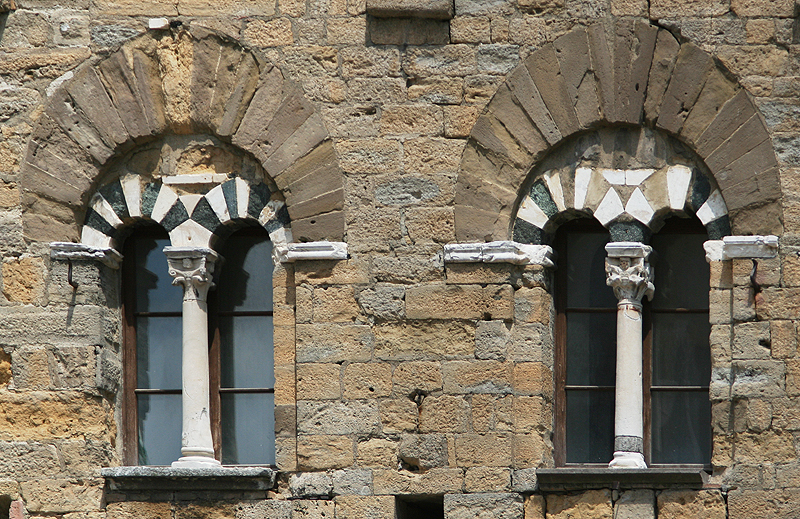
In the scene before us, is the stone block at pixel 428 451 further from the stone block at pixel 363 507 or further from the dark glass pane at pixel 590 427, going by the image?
the dark glass pane at pixel 590 427

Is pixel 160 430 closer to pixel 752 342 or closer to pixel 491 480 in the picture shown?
pixel 491 480

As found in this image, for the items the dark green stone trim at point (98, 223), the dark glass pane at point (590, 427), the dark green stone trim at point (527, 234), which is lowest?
the dark glass pane at point (590, 427)

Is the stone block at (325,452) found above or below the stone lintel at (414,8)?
below

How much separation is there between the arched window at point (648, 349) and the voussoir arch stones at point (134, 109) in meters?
2.24

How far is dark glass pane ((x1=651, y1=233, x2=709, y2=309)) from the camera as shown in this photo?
7898 mm

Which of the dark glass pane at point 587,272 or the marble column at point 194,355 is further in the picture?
the dark glass pane at point 587,272

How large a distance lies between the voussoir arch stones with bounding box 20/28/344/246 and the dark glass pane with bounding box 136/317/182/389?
85 cm

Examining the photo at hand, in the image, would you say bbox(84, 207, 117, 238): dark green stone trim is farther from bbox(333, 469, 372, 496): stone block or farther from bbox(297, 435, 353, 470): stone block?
bbox(333, 469, 372, 496): stone block

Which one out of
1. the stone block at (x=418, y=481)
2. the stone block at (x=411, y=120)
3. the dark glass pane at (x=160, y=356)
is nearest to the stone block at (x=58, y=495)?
the dark glass pane at (x=160, y=356)

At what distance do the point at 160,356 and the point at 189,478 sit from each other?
93cm

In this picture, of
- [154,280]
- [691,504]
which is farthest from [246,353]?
[691,504]

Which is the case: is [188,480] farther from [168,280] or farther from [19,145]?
[19,145]

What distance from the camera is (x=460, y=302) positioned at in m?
7.73

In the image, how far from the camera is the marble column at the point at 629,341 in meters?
7.61
